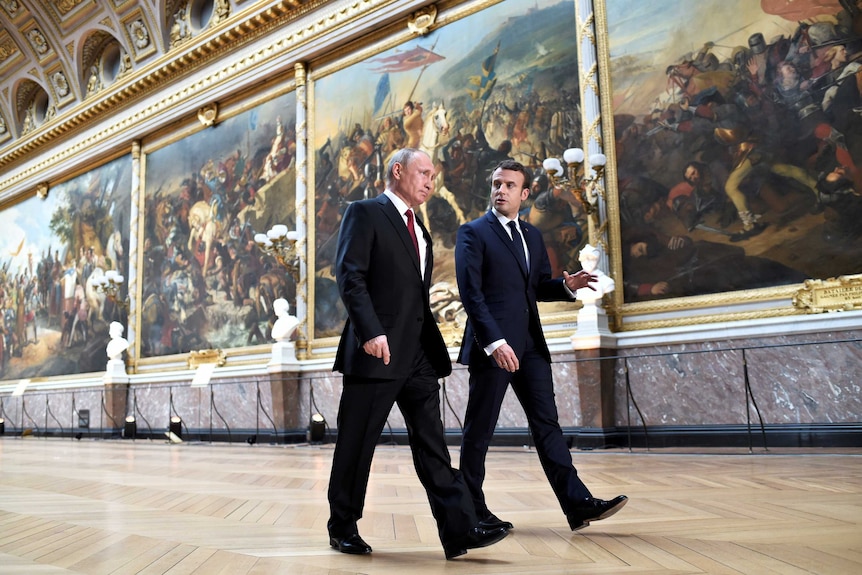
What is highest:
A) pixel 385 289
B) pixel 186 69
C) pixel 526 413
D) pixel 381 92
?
pixel 186 69

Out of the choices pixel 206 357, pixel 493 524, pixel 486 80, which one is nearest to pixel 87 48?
pixel 206 357

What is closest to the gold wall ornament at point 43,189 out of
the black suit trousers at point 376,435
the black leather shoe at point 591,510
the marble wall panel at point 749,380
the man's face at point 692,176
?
the marble wall panel at point 749,380

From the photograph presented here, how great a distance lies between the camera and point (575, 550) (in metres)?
2.52

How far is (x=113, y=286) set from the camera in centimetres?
1507

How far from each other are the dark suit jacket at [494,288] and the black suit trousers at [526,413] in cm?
8

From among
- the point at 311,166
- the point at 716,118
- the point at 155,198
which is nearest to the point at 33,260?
the point at 155,198

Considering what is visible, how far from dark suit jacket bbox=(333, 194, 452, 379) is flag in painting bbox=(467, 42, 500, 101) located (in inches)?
295

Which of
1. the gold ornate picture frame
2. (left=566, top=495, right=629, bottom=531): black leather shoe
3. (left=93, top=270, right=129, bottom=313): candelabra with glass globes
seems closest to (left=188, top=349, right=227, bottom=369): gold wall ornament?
(left=93, top=270, right=129, bottom=313): candelabra with glass globes

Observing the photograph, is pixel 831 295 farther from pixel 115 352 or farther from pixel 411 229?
pixel 115 352

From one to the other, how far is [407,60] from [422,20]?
618 millimetres

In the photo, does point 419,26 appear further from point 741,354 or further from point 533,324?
point 533,324

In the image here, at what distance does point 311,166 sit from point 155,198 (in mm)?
4831

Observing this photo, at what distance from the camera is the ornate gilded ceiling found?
14.0m

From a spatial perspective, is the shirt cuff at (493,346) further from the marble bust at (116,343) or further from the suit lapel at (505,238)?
the marble bust at (116,343)
